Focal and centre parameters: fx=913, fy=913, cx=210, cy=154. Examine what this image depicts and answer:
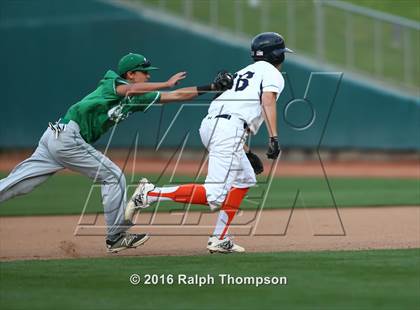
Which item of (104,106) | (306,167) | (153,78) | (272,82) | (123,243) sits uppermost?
(272,82)

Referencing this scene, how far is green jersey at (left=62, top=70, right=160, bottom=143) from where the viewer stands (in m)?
9.10

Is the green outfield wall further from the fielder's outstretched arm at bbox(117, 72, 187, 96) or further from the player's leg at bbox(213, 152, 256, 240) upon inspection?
the fielder's outstretched arm at bbox(117, 72, 187, 96)

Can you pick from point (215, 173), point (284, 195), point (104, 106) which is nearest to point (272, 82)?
point (215, 173)

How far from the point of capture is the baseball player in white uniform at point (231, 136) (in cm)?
897

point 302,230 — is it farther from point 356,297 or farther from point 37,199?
point 37,199

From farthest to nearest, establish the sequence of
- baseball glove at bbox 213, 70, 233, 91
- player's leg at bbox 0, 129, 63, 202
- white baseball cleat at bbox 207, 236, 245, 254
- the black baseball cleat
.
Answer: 1. the black baseball cleat
2. player's leg at bbox 0, 129, 63, 202
3. white baseball cleat at bbox 207, 236, 245, 254
4. baseball glove at bbox 213, 70, 233, 91

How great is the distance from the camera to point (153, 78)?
24.8 metres

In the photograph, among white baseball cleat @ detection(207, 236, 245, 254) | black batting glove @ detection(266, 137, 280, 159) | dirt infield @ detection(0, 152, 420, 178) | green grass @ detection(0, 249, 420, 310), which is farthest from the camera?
dirt infield @ detection(0, 152, 420, 178)

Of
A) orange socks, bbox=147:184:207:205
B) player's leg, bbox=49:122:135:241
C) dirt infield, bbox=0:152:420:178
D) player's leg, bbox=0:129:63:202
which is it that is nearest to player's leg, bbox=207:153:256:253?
orange socks, bbox=147:184:207:205

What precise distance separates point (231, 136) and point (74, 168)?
5.56 ft

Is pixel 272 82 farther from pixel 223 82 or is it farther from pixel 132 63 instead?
pixel 132 63

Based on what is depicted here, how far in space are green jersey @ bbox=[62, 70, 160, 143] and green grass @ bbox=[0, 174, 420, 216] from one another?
520 cm

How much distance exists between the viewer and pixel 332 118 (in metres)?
23.9

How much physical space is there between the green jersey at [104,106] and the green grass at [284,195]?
17.1 ft
